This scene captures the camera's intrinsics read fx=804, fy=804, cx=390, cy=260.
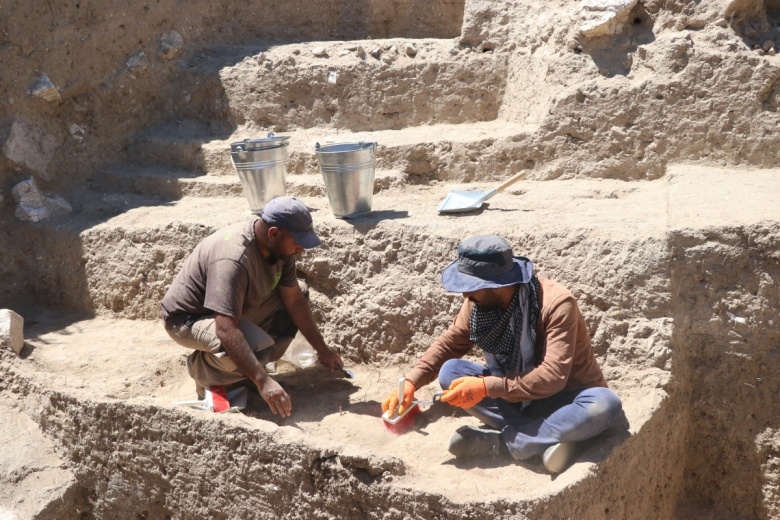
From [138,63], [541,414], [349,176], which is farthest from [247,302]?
[138,63]

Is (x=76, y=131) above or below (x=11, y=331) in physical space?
above

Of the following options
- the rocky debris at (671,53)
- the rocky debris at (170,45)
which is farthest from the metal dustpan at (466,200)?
the rocky debris at (170,45)

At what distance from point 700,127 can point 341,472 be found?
3.08m

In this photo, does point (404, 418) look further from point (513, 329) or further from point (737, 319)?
point (737, 319)

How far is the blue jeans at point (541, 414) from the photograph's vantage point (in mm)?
3270

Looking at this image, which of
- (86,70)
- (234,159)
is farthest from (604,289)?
(86,70)

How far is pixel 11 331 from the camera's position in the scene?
15.6 ft

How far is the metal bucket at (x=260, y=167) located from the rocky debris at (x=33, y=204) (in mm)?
1829

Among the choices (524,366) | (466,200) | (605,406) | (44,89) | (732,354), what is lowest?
(732,354)

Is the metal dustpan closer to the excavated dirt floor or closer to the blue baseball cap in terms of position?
the excavated dirt floor

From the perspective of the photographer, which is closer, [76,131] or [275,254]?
[275,254]

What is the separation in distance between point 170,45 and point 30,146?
145cm

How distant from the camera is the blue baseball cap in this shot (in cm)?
382

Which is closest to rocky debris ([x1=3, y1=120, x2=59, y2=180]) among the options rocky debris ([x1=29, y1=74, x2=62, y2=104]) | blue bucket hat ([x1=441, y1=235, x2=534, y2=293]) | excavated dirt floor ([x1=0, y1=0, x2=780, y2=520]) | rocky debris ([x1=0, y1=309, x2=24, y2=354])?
excavated dirt floor ([x1=0, y1=0, x2=780, y2=520])
